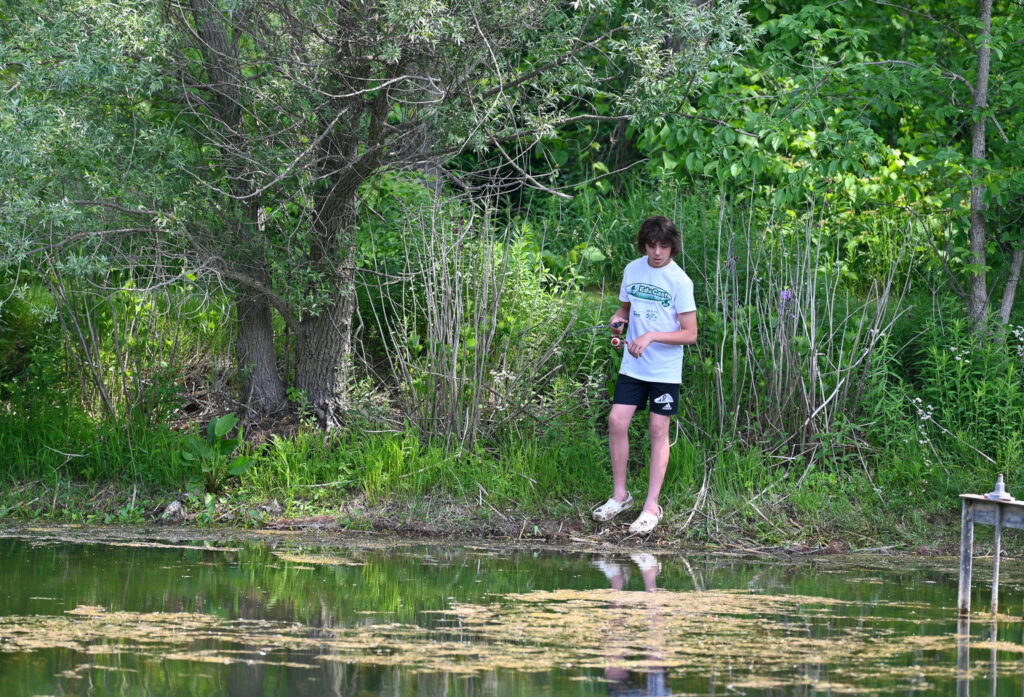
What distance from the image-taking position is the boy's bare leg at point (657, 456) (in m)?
7.82

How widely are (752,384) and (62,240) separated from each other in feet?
15.9

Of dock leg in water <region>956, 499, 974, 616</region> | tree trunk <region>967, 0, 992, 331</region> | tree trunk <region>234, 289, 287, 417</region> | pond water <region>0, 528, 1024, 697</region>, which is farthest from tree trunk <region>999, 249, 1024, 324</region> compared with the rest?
tree trunk <region>234, 289, 287, 417</region>

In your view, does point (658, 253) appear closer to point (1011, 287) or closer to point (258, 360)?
point (1011, 287)

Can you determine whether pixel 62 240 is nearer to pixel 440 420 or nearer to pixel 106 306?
pixel 106 306

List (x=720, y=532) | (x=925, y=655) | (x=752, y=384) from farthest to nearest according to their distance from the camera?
1. (x=752, y=384)
2. (x=720, y=532)
3. (x=925, y=655)

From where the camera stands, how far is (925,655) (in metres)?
5.21

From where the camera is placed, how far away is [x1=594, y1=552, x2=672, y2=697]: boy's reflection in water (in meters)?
4.60

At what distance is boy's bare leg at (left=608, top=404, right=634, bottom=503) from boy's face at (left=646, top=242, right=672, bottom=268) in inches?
36.8

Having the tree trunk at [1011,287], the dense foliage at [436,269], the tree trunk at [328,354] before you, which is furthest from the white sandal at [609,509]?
the tree trunk at [1011,287]

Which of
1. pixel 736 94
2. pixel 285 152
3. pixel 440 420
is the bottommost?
pixel 440 420

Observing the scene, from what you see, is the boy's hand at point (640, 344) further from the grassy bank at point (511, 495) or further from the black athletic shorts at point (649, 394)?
the grassy bank at point (511, 495)

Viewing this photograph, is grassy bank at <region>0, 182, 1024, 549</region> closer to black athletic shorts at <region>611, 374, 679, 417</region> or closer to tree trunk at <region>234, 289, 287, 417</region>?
tree trunk at <region>234, 289, 287, 417</region>

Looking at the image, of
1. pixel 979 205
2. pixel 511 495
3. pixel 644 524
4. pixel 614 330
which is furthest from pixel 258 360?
pixel 979 205

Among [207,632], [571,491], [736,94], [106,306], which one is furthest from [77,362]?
[736,94]
